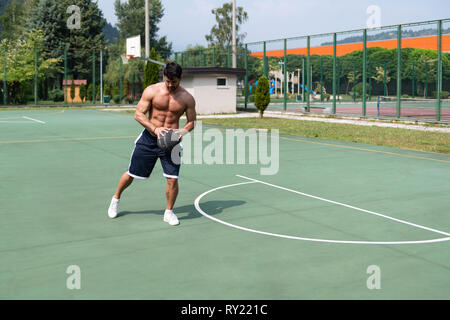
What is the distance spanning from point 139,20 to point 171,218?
73.1 metres

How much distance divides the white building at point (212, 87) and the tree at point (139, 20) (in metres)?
42.8

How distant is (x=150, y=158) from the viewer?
6586 mm

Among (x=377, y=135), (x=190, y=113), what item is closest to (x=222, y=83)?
(x=377, y=135)

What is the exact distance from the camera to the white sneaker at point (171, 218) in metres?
6.48

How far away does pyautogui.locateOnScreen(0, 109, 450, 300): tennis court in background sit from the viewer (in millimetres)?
4543

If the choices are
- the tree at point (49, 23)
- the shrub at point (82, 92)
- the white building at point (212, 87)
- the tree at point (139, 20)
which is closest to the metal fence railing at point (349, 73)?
the white building at point (212, 87)

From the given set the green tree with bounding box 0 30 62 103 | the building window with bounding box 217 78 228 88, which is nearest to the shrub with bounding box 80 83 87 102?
the green tree with bounding box 0 30 62 103

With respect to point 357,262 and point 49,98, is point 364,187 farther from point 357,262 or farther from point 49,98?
point 49,98

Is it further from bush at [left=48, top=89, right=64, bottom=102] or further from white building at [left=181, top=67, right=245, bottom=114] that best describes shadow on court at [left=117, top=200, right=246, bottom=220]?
bush at [left=48, top=89, right=64, bottom=102]

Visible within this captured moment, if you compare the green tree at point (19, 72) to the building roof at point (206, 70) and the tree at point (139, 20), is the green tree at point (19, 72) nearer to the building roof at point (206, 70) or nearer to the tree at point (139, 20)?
the building roof at point (206, 70)

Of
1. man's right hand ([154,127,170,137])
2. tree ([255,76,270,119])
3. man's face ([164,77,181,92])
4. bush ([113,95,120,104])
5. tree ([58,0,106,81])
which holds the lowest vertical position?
man's right hand ([154,127,170,137])

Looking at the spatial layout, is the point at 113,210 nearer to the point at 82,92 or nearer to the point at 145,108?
the point at 145,108

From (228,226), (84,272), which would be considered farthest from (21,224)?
(228,226)

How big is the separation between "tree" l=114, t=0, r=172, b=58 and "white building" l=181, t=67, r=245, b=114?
→ 140 feet
